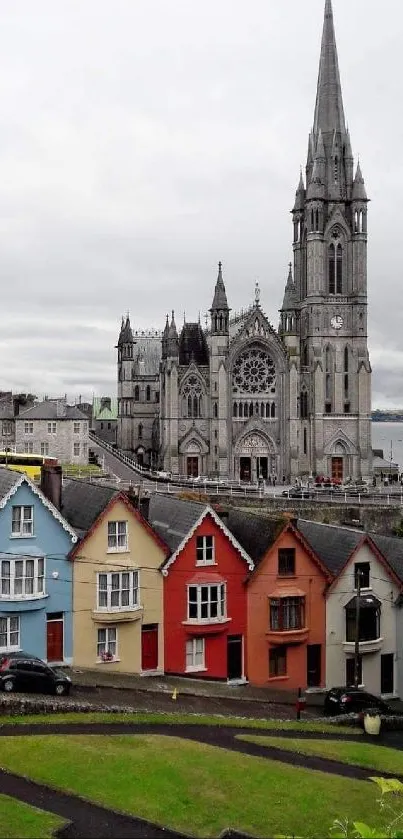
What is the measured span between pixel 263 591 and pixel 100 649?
22.5ft

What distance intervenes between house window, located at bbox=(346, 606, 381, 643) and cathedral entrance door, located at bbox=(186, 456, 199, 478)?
61.8m

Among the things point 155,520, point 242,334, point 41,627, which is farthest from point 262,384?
point 41,627

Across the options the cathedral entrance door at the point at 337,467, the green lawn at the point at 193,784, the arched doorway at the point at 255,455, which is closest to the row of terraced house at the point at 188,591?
the green lawn at the point at 193,784

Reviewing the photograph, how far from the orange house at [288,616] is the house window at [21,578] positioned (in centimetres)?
834

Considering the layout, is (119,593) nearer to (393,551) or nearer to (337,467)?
(393,551)

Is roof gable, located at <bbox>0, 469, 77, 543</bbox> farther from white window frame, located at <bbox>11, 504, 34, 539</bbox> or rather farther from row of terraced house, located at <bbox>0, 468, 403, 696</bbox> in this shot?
white window frame, located at <bbox>11, 504, 34, 539</bbox>

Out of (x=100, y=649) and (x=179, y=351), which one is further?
(x=179, y=351)

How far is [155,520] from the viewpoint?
36406 mm

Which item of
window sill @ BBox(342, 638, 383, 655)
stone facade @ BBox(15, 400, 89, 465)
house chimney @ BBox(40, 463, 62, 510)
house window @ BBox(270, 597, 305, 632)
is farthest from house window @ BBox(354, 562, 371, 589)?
stone facade @ BBox(15, 400, 89, 465)

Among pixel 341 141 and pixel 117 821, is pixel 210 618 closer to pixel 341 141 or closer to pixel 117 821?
pixel 117 821

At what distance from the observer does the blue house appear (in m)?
30.6

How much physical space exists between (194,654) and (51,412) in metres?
55.9

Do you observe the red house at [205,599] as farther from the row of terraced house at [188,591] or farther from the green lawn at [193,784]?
the green lawn at [193,784]

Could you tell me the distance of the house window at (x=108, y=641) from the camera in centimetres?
3183
